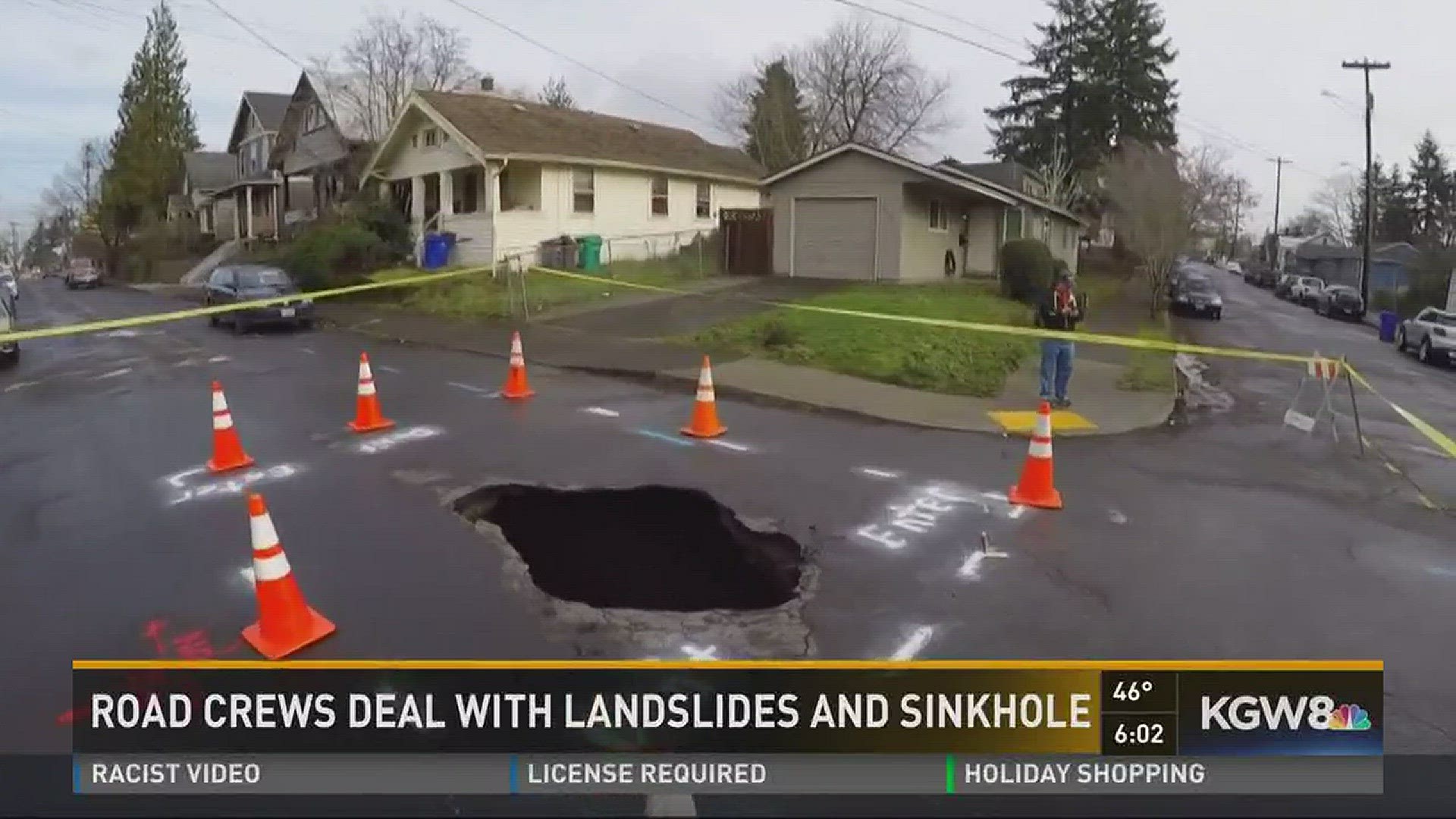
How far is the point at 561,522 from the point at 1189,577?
13.5 feet

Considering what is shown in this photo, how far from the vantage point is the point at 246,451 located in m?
8.51

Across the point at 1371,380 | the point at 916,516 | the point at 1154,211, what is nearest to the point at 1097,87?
the point at 1154,211

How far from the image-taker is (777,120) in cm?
5544

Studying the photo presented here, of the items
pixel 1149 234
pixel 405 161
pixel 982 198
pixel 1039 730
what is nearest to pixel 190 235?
pixel 405 161

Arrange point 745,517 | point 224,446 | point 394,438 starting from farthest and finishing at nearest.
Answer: point 394,438, point 224,446, point 745,517

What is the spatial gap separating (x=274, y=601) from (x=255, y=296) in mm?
17806

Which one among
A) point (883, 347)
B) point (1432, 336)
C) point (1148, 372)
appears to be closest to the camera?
point (883, 347)

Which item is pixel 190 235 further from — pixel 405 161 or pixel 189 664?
pixel 189 664

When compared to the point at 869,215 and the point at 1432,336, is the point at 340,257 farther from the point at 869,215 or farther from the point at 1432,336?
the point at 1432,336

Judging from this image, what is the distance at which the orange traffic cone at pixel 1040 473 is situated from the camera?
23.8ft

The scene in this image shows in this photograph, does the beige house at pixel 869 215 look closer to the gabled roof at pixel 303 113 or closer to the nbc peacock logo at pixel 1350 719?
the gabled roof at pixel 303 113

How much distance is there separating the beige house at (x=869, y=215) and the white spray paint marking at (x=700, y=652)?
22.0 metres

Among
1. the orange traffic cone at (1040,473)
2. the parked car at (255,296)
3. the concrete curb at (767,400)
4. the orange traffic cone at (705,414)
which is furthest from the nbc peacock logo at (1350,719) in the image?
the parked car at (255,296)

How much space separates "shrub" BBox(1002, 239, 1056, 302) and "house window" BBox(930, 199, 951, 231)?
220 centimetres
